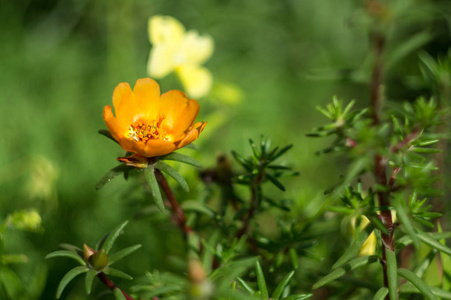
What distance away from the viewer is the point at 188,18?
7.23ft

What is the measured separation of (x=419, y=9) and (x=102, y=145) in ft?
3.73

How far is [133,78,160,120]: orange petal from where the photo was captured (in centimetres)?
76

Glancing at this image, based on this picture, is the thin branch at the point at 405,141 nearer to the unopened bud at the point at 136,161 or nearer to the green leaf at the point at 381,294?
the green leaf at the point at 381,294

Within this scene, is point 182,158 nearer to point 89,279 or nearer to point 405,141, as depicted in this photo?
point 89,279

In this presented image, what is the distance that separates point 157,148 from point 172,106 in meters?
0.14

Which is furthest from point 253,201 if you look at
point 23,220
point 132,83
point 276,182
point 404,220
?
point 132,83

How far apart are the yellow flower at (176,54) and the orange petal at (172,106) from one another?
0.42 m

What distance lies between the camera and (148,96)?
0.77m

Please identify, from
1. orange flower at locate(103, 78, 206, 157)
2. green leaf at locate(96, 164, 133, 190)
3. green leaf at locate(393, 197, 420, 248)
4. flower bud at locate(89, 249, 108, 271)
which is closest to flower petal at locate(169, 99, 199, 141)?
orange flower at locate(103, 78, 206, 157)

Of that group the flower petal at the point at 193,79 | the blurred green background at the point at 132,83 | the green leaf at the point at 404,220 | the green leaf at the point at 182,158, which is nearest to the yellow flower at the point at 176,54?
the flower petal at the point at 193,79

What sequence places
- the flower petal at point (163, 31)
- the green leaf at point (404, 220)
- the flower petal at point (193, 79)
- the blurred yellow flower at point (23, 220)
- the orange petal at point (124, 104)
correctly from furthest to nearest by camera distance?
the flower petal at point (193, 79), the flower petal at point (163, 31), the blurred yellow flower at point (23, 220), the orange petal at point (124, 104), the green leaf at point (404, 220)

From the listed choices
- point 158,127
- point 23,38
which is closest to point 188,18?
point 23,38

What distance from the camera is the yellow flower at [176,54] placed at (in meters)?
1.17

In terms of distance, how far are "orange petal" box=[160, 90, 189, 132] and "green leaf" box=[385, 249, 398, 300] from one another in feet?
Answer: 1.24
